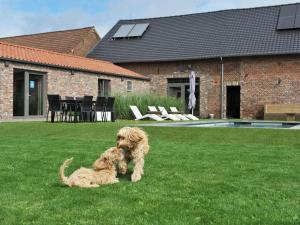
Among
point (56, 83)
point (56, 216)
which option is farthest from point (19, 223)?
point (56, 83)

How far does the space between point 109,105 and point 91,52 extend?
42.6 feet

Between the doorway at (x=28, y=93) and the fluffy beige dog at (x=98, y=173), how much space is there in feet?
44.2

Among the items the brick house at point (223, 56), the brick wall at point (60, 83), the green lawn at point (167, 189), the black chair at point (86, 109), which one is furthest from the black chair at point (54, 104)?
the brick house at point (223, 56)

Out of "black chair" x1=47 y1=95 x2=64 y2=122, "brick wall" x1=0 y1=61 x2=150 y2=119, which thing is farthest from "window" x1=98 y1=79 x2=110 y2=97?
"black chair" x1=47 y1=95 x2=64 y2=122

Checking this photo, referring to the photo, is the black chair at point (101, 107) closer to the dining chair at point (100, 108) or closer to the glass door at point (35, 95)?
the dining chair at point (100, 108)

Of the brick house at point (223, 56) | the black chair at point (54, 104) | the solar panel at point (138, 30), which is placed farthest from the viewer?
the solar panel at point (138, 30)

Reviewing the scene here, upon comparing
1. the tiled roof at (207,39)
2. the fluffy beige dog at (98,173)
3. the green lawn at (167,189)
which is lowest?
the green lawn at (167,189)

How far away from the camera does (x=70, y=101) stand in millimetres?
16047

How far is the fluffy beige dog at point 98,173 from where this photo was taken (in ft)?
15.4

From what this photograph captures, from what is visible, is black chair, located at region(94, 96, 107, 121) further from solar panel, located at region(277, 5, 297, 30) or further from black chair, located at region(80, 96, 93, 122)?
solar panel, located at region(277, 5, 297, 30)

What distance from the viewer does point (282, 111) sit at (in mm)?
22328

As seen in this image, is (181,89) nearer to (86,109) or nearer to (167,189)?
(86,109)

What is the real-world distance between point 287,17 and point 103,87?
1141cm

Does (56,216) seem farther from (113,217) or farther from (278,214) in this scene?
(278,214)
